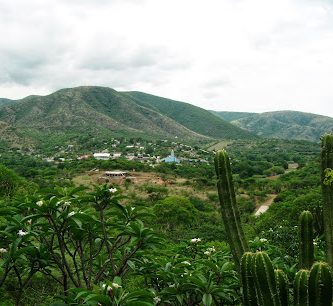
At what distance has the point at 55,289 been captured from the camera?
30.0ft

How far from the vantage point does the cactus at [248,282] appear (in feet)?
13.3

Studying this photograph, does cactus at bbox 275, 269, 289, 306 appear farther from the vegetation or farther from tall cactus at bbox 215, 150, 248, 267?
tall cactus at bbox 215, 150, 248, 267

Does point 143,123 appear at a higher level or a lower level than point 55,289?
higher

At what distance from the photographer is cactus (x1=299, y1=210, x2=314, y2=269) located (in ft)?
17.5

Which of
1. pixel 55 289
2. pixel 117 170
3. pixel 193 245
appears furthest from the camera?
pixel 117 170

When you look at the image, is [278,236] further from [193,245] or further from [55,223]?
[55,223]

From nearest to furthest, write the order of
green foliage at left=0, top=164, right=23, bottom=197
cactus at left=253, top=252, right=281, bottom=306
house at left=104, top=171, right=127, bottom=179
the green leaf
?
the green leaf → cactus at left=253, top=252, right=281, bottom=306 → green foliage at left=0, top=164, right=23, bottom=197 → house at left=104, top=171, right=127, bottom=179

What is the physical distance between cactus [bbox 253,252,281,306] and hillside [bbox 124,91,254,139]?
136 metres

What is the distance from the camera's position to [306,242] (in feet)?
17.5

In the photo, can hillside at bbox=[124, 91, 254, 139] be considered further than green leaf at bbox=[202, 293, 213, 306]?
Yes

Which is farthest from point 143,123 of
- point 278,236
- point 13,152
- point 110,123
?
point 278,236

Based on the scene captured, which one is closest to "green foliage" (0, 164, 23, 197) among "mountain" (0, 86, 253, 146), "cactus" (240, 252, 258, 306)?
"cactus" (240, 252, 258, 306)

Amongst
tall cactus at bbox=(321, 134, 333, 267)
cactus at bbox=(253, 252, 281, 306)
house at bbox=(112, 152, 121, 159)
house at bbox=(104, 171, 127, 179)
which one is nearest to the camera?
cactus at bbox=(253, 252, 281, 306)

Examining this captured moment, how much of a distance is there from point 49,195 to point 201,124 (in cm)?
15174
